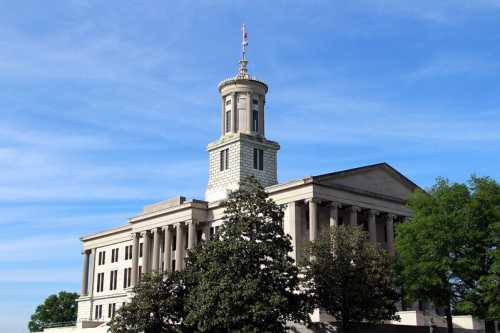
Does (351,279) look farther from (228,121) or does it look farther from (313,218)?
(228,121)

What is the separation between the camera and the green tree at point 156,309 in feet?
178

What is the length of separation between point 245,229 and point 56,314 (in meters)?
106

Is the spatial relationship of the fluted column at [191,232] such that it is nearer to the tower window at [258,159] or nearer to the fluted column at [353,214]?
the tower window at [258,159]

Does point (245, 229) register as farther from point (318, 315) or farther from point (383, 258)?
point (318, 315)

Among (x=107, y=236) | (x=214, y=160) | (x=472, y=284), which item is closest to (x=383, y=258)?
(x=472, y=284)

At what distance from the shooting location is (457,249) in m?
53.8

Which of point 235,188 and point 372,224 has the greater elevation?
point 235,188

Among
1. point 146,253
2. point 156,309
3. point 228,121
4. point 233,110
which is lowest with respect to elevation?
point 156,309

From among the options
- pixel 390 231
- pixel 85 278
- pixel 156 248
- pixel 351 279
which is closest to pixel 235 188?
pixel 156 248

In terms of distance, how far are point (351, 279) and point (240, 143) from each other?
3573 centimetres

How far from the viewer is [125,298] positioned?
95375 millimetres

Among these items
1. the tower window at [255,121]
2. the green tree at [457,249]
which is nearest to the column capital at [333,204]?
the green tree at [457,249]

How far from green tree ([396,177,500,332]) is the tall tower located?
3105 centimetres

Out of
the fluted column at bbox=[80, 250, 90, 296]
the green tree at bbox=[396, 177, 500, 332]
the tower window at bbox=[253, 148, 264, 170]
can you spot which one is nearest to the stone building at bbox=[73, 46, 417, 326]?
the tower window at bbox=[253, 148, 264, 170]
